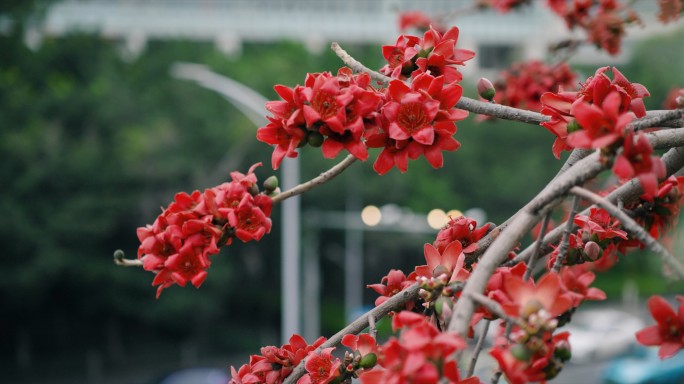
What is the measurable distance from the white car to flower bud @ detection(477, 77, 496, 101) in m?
14.8

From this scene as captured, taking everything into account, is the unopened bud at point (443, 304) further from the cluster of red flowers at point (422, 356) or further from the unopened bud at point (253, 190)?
the unopened bud at point (253, 190)

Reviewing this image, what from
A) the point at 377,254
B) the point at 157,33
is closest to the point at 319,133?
the point at 377,254

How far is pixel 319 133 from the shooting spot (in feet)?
4.12

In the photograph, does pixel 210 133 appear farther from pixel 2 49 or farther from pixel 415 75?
pixel 415 75

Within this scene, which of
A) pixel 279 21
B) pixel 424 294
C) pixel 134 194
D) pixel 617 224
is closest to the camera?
pixel 424 294

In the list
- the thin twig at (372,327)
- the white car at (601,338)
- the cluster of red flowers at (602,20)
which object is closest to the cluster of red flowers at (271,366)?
the thin twig at (372,327)

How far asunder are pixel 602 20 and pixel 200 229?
2.25 m

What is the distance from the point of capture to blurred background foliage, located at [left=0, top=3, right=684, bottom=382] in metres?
14.1

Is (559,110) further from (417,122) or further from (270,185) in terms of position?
(270,185)

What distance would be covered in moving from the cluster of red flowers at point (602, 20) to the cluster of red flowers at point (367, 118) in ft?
6.42

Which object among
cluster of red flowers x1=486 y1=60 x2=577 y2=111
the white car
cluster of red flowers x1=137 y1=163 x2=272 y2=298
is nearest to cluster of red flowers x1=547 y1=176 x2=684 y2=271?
cluster of red flowers x1=137 y1=163 x2=272 y2=298

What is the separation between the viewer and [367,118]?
126 cm

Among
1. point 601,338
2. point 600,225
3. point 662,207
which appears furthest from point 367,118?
point 601,338

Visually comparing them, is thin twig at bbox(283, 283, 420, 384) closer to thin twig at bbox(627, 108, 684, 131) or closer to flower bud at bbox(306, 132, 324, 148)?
flower bud at bbox(306, 132, 324, 148)
